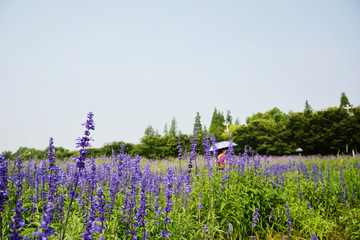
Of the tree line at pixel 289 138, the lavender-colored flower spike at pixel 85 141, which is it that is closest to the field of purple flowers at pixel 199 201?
the lavender-colored flower spike at pixel 85 141

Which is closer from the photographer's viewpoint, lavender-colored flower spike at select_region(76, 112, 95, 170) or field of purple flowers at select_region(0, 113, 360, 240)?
lavender-colored flower spike at select_region(76, 112, 95, 170)

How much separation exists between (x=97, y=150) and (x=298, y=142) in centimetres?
2569

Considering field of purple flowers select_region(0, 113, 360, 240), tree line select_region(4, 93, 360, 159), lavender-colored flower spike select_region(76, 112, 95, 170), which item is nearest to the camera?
lavender-colored flower spike select_region(76, 112, 95, 170)

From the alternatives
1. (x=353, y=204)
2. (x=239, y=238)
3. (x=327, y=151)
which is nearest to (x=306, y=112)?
(x=327, y=151)

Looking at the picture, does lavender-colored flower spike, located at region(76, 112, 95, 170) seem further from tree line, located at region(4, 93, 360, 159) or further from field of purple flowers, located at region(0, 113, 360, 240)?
tree line, located at region(4, 93, 360, 159)

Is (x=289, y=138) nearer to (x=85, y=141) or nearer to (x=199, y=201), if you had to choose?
(x=199, y=201)

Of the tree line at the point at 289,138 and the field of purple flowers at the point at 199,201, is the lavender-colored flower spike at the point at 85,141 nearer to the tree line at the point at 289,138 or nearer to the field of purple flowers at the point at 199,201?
the field of purple flowers at the point at 199,201

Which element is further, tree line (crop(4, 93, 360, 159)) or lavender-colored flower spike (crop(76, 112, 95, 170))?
tree line (crop(4, 93, 360, 159))

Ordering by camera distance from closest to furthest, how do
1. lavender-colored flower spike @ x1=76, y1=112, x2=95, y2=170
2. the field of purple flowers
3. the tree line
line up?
1. lavender-colored flower spike @ x1=76, y1=112, x2=95, y2=170
2. the field of purple flowers
3. the tree line

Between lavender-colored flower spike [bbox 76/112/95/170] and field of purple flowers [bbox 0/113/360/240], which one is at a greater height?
lavender-colored flower spike [bbox 76/112/95/170]

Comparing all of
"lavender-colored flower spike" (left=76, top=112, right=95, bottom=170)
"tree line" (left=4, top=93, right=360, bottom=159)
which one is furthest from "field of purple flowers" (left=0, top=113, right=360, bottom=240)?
"tree line" (left=4, top=93, right=360, bottom=159)

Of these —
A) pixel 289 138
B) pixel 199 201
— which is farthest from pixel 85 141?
pixel 289 138

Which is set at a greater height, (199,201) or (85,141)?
(85,141)

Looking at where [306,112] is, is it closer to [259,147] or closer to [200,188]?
[259,147]
